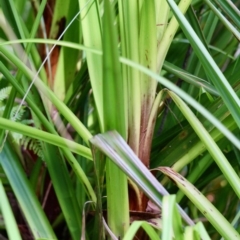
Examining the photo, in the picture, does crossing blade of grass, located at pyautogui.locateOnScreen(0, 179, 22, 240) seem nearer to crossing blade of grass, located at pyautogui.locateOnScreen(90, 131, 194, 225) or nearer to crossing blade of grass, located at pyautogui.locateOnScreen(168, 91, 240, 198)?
crossing blade of grass, located at pyautogui.locateOnScreen(90, 131, 194, 225)

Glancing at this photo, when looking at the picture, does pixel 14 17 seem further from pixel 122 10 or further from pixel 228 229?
pixel 228 229

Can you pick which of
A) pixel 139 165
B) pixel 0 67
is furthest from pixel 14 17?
pixel 139 165

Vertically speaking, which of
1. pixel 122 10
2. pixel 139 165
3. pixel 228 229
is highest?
pixel 122 10

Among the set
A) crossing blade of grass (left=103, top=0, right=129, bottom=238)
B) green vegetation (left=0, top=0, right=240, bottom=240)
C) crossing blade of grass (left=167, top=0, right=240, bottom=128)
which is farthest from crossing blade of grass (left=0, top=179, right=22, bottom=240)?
crossing blade of grass (left=167, top=0, right=240, bottom=128)

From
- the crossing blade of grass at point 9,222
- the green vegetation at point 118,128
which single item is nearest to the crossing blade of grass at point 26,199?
the green vegetation at point 118,128

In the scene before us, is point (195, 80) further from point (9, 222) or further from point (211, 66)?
point (9, 222)

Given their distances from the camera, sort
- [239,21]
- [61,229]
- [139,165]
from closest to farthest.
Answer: [139,165], [239,21], [61,229]

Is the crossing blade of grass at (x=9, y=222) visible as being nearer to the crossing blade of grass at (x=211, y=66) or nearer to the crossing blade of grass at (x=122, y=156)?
the crossing blade of grass at (x=122, y=156)
